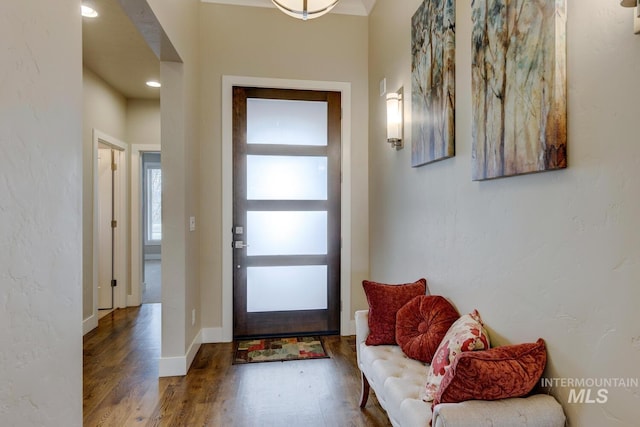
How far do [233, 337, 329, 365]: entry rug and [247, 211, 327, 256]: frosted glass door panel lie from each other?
85 centimetres

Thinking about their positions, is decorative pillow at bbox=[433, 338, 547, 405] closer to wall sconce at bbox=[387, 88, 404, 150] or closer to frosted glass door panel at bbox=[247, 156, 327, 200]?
wall sconce at bbox=[387, 88, 404, 150]

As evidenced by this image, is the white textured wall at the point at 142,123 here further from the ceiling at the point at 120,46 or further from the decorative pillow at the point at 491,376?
the decorative pillow at the point at 491,376

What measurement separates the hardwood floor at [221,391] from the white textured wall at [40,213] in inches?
41.9

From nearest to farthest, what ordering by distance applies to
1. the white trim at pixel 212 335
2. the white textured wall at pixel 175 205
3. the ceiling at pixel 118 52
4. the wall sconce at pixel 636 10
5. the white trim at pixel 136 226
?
the wall sconce at pixel 636 10 < the white textured wall at pixel 175 205 < the ceiling at pixel 118 52 < the white trim at pixel 212 335 < the white trim at pixel 136 226

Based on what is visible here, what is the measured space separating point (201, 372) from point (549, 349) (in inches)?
95.4

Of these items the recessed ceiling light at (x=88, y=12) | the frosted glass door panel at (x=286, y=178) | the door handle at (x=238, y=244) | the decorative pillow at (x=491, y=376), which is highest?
the recessed ceiling light at (x=88, y=12)

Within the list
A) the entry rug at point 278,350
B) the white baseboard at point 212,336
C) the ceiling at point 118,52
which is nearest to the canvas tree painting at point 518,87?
the entry rug at point 278,350

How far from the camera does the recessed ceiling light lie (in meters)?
2.67

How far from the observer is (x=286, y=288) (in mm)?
3512

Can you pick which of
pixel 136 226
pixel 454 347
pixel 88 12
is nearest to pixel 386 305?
pixel 454 347

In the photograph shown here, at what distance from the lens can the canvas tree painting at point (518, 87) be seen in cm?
117

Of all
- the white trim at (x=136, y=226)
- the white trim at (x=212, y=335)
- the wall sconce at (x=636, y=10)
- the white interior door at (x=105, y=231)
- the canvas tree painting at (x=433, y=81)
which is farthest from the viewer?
the white trim at (x=136, y=226)

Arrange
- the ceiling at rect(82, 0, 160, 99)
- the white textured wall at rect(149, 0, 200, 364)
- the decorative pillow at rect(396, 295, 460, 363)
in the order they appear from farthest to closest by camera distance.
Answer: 1. the ceiling at rect(82, 0, 160, 99)
2. the white textured wall at rect(149, 0, 200, 364)
3. the decorative pillow at rect(396, 295, 460, 363)

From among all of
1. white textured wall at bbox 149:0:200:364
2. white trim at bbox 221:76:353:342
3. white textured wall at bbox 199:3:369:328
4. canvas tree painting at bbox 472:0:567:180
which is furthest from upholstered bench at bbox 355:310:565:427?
white textured wall at bbox 199:3:369:328
